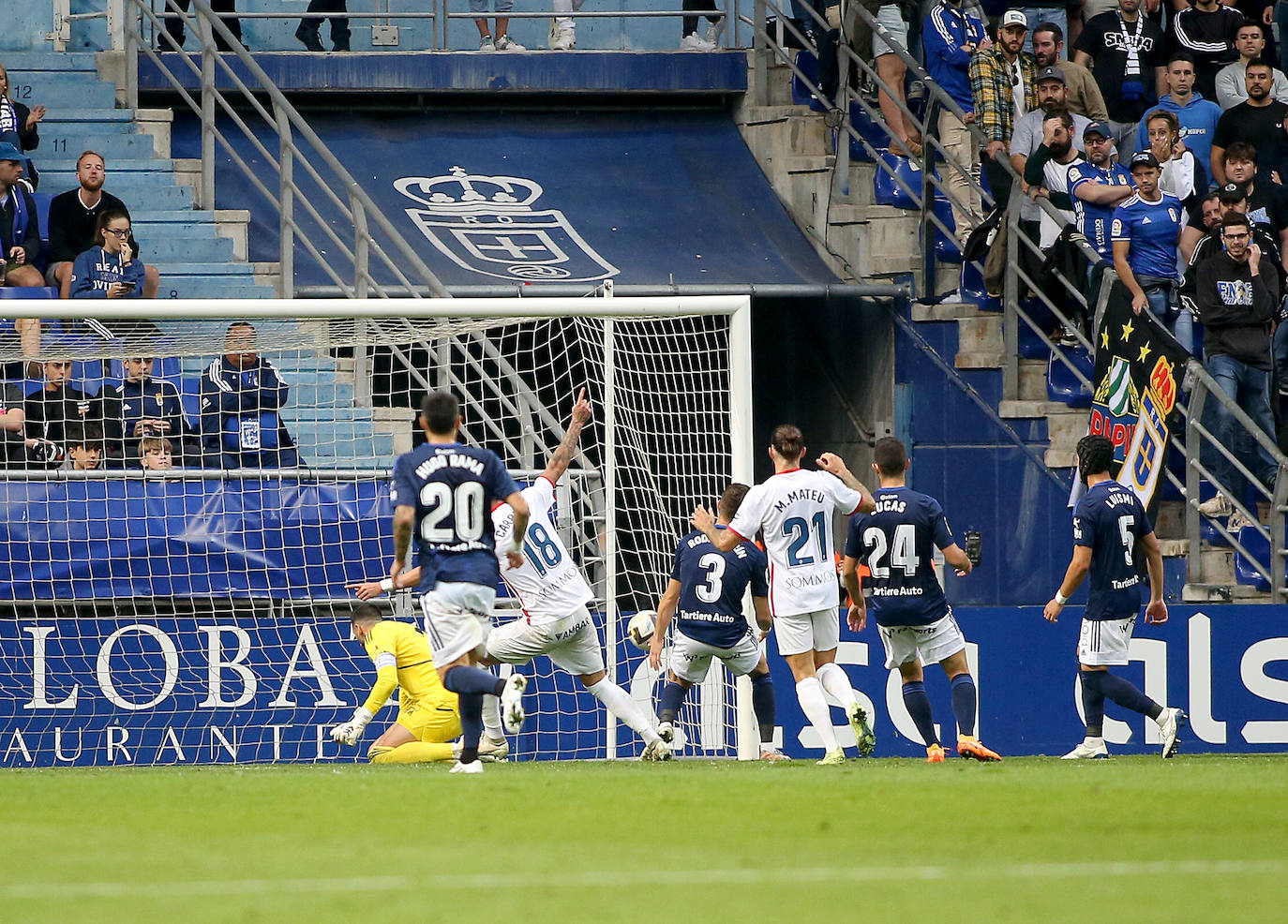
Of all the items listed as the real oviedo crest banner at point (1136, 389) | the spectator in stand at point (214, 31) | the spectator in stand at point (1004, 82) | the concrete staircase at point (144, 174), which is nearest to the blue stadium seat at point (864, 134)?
the spectator in stand at point (1004, 82)

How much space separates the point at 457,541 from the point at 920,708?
315 centimetres

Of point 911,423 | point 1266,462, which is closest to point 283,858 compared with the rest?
point 1266,462

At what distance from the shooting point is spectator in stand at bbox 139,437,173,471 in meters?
13.8

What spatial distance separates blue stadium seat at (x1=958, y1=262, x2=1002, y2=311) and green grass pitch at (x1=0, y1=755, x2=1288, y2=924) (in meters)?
7.91

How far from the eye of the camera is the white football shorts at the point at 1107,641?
462 inches

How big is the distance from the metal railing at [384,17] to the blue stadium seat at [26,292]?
10.4ft

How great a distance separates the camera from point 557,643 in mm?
11430

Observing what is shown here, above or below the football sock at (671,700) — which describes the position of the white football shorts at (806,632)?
above

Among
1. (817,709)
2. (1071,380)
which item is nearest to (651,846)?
(817,709)

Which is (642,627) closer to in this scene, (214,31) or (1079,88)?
(1079,88)

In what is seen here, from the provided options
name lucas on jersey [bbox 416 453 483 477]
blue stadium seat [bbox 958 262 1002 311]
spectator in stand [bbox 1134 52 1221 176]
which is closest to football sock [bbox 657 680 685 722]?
name lucas on jersey [bbox 416 453 483 477]

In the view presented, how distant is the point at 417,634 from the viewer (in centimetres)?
1252

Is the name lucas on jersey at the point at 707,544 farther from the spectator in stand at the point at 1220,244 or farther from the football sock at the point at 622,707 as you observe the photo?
the spectator in stand at the point at 1220,244

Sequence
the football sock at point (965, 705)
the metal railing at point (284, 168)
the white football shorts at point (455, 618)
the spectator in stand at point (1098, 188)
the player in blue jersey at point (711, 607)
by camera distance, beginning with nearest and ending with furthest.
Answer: the white football shorts at point (455, 618) → the football sock at point (965, 705) → the player in blue jersey at point (711, 607) → the metal railing at point (284, 168) → the spectator in stand at point (1098, 188)
